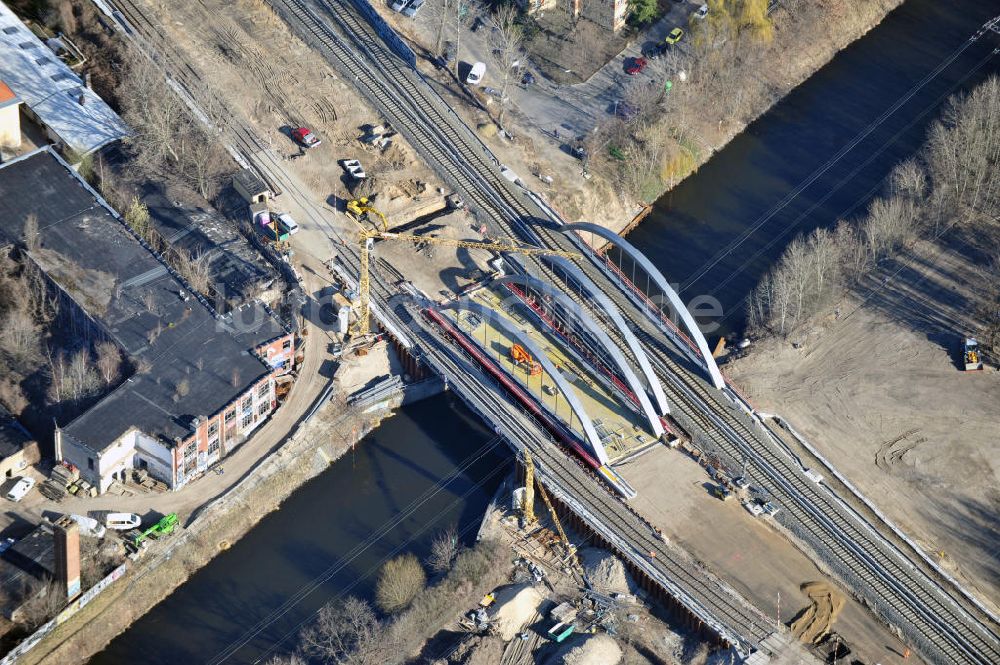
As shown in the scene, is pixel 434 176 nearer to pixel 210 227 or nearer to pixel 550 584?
pixel 210 227

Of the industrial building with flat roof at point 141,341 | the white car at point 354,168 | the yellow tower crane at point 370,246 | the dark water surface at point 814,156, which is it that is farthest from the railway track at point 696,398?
the industrial building with flat roof at point 141,341

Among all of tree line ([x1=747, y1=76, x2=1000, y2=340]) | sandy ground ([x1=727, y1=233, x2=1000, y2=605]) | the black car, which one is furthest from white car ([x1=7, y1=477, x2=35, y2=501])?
the black car

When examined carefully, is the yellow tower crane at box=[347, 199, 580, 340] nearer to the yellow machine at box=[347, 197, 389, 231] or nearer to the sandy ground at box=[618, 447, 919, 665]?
the yellow machine at box=[347, 197, 389, 231]

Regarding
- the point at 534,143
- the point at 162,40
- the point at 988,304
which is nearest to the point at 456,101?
the point at 534,143

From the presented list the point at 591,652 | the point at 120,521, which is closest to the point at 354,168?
the point at 120,521

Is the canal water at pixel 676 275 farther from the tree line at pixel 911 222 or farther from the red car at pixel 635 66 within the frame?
the red car at pixel 635 66

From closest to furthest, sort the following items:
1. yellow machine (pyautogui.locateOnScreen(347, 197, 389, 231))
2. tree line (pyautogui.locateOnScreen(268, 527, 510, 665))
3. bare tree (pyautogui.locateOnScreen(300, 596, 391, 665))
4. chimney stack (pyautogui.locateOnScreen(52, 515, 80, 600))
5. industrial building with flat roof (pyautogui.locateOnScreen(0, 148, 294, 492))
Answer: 1. chimney stack (pyautogui.locateOnScreen(52, 515, 80, 600))
2. bare tree (pyautogui.locateOnScreen(300, 596, 391, 665))
3. tree line (pyautogui.locateOnScreen(268, 527, 510, 665))
4. industrial building with flat roof (pyautogui.locateOnScreen(0, 148, 294, 492))
5. yellow machine (pyautogui.locateOnScreen(347, 197, 389, 231))

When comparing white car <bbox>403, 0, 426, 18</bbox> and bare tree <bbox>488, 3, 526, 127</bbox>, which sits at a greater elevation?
white car <bbox>403, 0, 426, 18</bbox>
